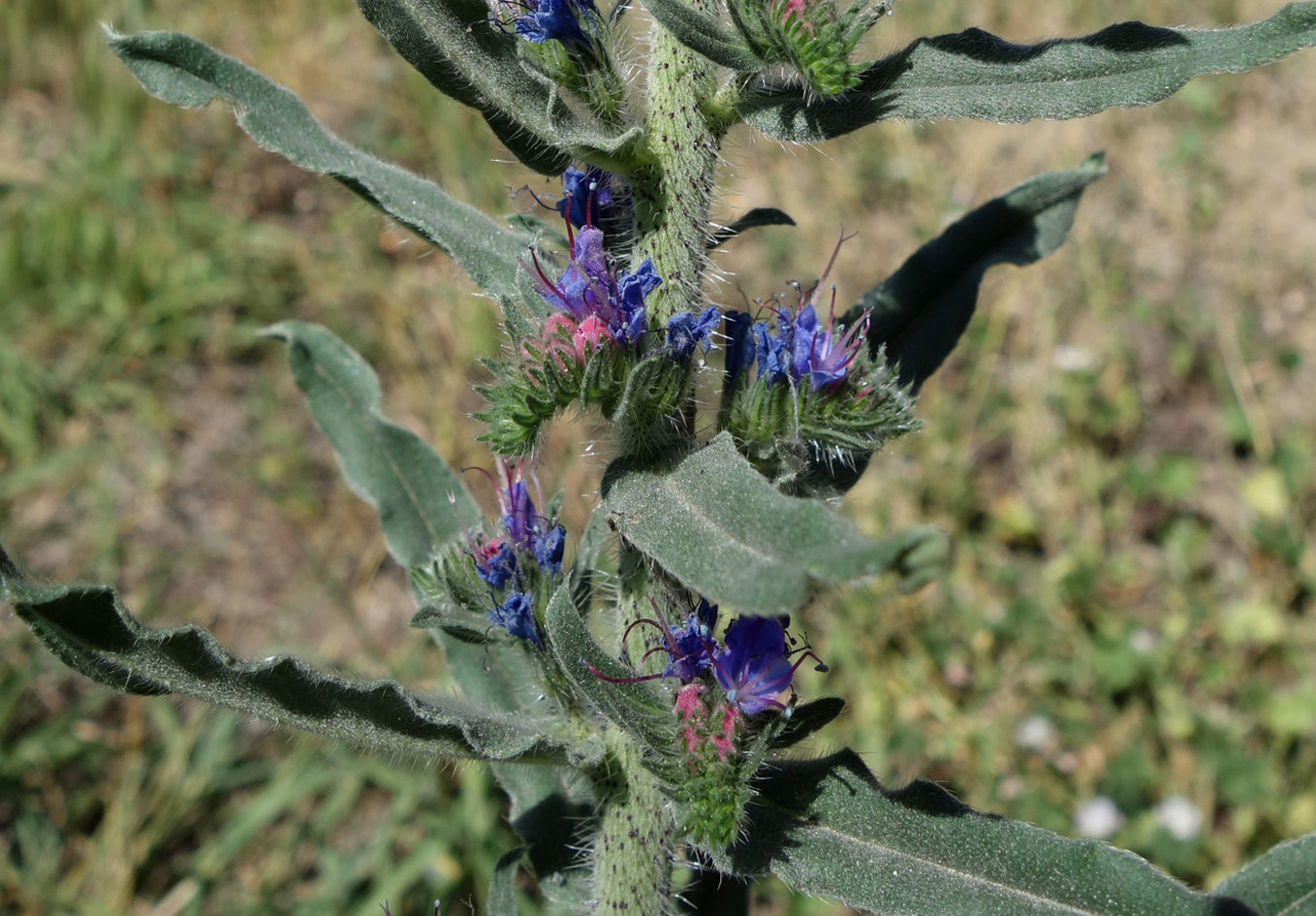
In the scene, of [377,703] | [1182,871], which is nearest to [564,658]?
[377,703]

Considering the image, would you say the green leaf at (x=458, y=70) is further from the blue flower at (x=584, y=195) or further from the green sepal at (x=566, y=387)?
the green sepal at (x=566, y=387)

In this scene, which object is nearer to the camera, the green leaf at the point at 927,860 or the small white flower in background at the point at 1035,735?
the green leaf at the point at 927,860

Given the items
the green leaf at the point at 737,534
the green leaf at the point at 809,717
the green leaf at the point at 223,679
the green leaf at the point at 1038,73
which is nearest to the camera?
the green leaf at the point at 737,534

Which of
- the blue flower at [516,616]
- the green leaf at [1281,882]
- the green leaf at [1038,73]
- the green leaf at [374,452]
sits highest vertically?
the green leaf at [1038,73]

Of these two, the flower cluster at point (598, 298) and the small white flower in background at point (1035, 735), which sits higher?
the flower cluster at point (598, 298)

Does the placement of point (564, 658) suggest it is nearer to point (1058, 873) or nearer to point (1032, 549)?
point (1058, 873)

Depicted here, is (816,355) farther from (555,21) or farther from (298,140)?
(298,140)

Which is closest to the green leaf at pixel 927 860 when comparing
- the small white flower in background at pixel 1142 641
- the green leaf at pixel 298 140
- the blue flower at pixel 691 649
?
the blue flower at pixel 691 649
